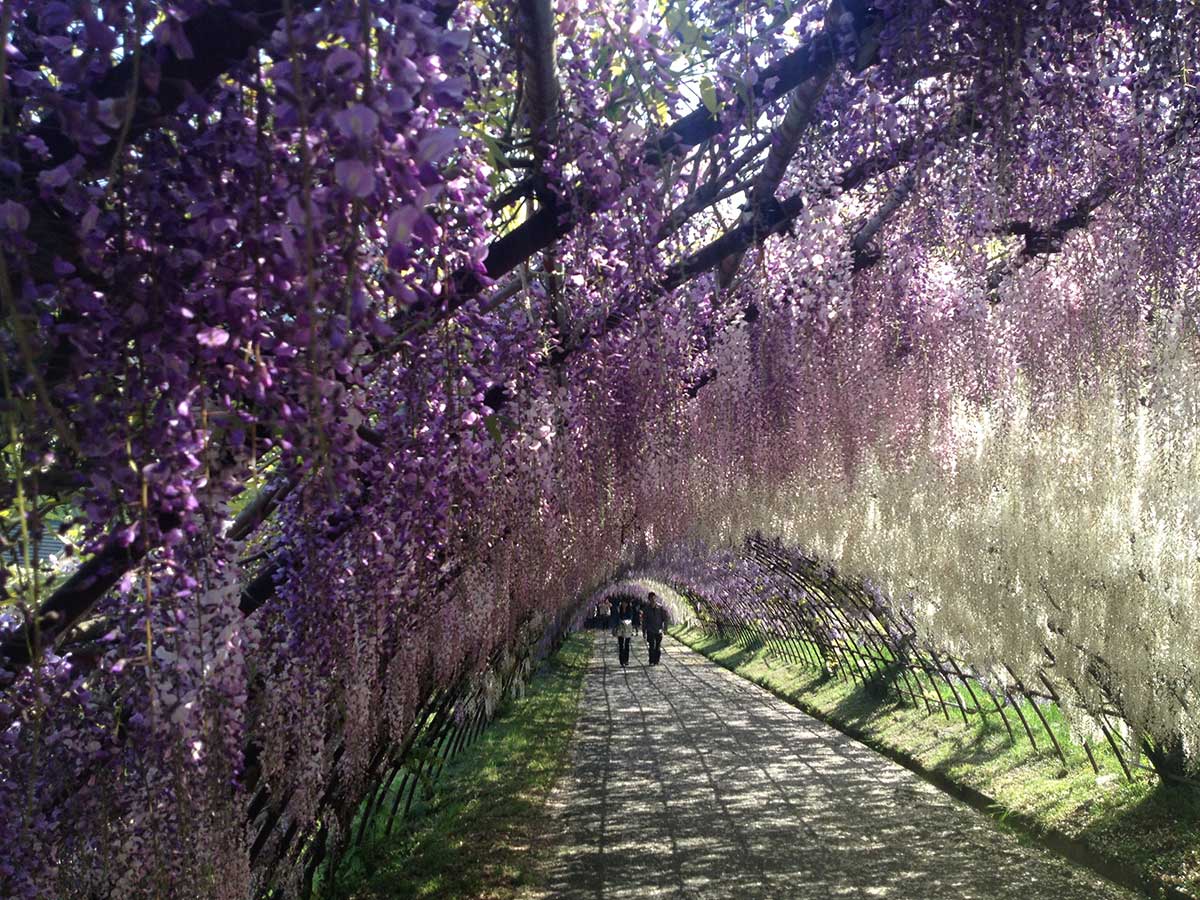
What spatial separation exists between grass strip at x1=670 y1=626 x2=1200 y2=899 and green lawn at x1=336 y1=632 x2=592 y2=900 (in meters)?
4.17

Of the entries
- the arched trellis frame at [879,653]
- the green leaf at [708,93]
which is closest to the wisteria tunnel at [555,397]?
the green leaf at [708,93]

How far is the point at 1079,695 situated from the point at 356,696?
6.93 m

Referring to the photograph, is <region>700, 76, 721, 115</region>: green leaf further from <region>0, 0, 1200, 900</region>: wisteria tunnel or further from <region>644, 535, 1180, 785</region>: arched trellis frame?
<region>644, 535, 1180, 785</region>: arched trellis frame

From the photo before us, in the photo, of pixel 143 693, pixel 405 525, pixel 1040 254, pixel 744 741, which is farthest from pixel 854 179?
pixel 744 741

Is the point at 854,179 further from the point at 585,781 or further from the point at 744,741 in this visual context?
the point at 744,741

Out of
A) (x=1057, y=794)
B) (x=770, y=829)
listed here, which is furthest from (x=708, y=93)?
(x=1057, y=794)

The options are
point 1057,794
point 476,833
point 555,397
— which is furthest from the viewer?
point 1057,794

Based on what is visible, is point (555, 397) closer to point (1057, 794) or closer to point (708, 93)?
point (708, 93)

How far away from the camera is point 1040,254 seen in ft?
22.1

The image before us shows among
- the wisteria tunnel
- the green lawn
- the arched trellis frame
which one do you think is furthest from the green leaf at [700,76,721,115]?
the arched trellis frame

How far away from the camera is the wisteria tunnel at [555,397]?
1.92 metres

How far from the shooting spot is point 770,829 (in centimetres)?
954

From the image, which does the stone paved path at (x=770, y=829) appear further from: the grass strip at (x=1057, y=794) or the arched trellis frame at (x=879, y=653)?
the arched trellis frame at (x=879, y=653)

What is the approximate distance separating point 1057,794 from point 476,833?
17.4ft
